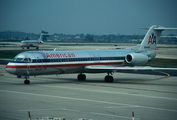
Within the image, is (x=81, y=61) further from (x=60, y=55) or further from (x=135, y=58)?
Result: (x=135, y=58)

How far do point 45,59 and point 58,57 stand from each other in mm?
1563

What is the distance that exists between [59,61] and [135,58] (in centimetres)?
899

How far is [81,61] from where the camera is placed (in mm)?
31266

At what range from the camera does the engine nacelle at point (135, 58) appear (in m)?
33.5

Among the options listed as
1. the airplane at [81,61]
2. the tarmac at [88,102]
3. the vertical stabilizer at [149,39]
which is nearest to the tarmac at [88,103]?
the tarmac at [88,102]

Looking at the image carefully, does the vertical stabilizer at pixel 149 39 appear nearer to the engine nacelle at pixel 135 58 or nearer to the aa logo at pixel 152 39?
the aa logo at pixel 152 39

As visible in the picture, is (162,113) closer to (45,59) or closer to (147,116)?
(147,116)

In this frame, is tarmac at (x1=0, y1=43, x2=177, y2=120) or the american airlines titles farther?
the american airlines titles

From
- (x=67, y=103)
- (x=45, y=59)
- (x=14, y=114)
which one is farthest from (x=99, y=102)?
(x=45, y=59)

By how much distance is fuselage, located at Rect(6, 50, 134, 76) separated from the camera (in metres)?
27.8

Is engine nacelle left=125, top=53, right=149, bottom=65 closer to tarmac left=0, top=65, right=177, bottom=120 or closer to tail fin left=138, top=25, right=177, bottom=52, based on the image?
tail fin left=138, top=25, right=177, bottom=52

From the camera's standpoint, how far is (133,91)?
25016 millimetres

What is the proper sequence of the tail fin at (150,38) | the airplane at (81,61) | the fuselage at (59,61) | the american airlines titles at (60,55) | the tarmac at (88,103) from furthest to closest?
1. the tail fin at (150,38)
2. the american airlines titles at (60,55)
3. the airplane at (81,61)
4. the fuselage at (59,61)
5. the tarmac at (88,103)

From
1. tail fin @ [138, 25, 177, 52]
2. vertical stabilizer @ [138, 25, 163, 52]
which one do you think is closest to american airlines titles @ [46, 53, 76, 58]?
tail fin @ [138, 25, 177, 52]
